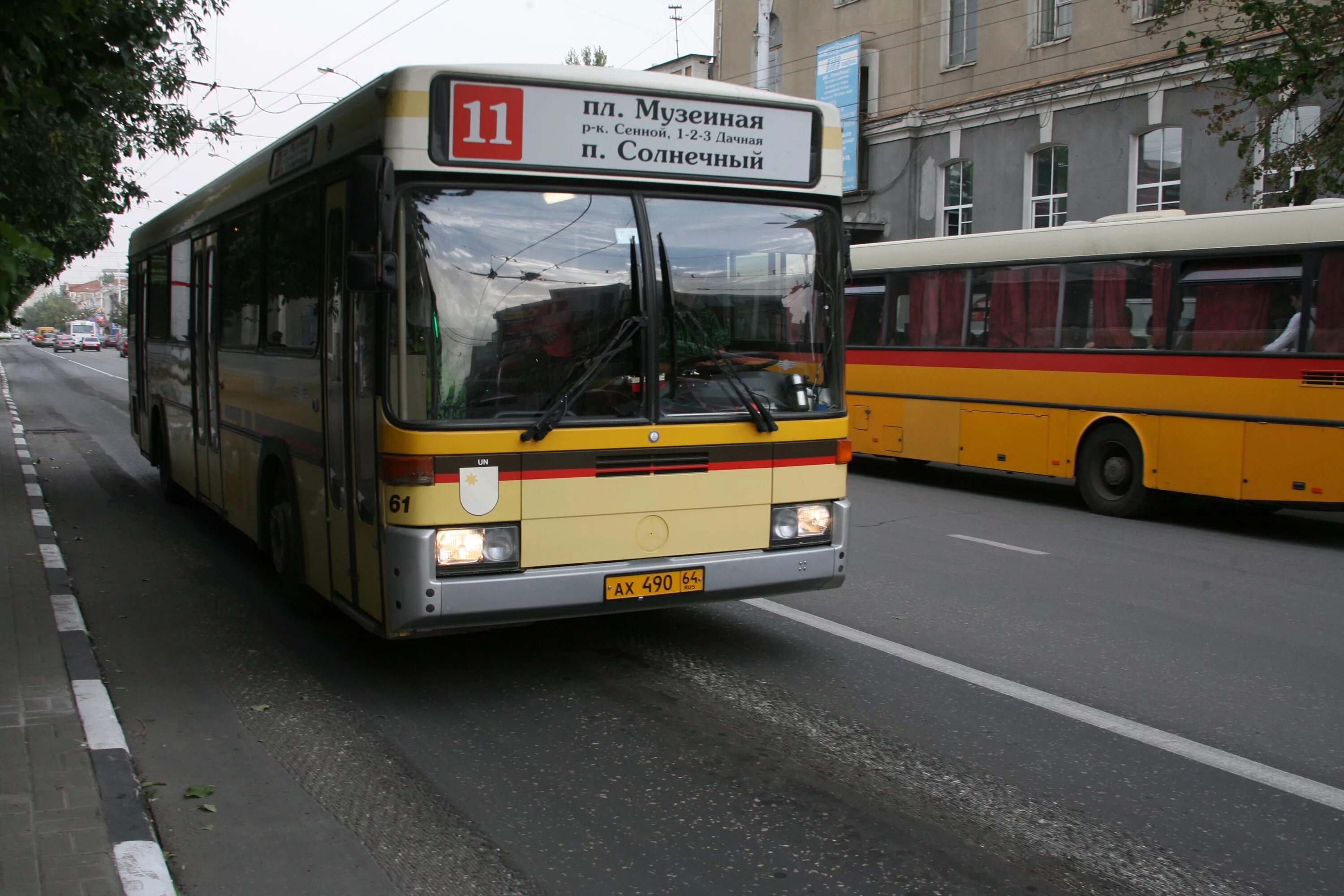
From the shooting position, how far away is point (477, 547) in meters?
5.69

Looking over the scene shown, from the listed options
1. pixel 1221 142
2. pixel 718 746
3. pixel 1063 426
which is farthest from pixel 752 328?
pixel 1221 142

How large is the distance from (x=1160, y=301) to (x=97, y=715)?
1070 centimetres

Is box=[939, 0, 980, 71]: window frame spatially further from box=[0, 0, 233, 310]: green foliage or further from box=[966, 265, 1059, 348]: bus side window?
box=[0, 0, 233, 310]: green foliage

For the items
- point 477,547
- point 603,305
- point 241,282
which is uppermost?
point 241,282

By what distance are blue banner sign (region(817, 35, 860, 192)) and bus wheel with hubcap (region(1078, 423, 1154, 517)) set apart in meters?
17.7

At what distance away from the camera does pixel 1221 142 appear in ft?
50.4

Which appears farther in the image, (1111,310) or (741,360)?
(1111,310)

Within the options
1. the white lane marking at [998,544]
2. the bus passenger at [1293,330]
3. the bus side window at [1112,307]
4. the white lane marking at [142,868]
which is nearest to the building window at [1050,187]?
the bus side window at [1112,307]

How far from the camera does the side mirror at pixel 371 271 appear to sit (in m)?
5.37

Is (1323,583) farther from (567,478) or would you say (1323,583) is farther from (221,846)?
(221,846)

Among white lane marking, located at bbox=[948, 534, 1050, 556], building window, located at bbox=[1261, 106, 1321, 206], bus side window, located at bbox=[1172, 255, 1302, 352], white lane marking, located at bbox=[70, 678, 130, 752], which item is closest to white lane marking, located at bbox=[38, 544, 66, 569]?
white lane marking, located at bbox=[70, 678, 130, 752]

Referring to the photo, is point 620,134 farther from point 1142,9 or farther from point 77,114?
point 1142,9

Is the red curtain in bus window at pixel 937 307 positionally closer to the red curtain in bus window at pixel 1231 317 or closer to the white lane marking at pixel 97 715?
the red curtain in bus window at pixel 1231 317

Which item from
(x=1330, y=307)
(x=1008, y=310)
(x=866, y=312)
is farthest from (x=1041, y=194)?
(x=1330, y=307)
